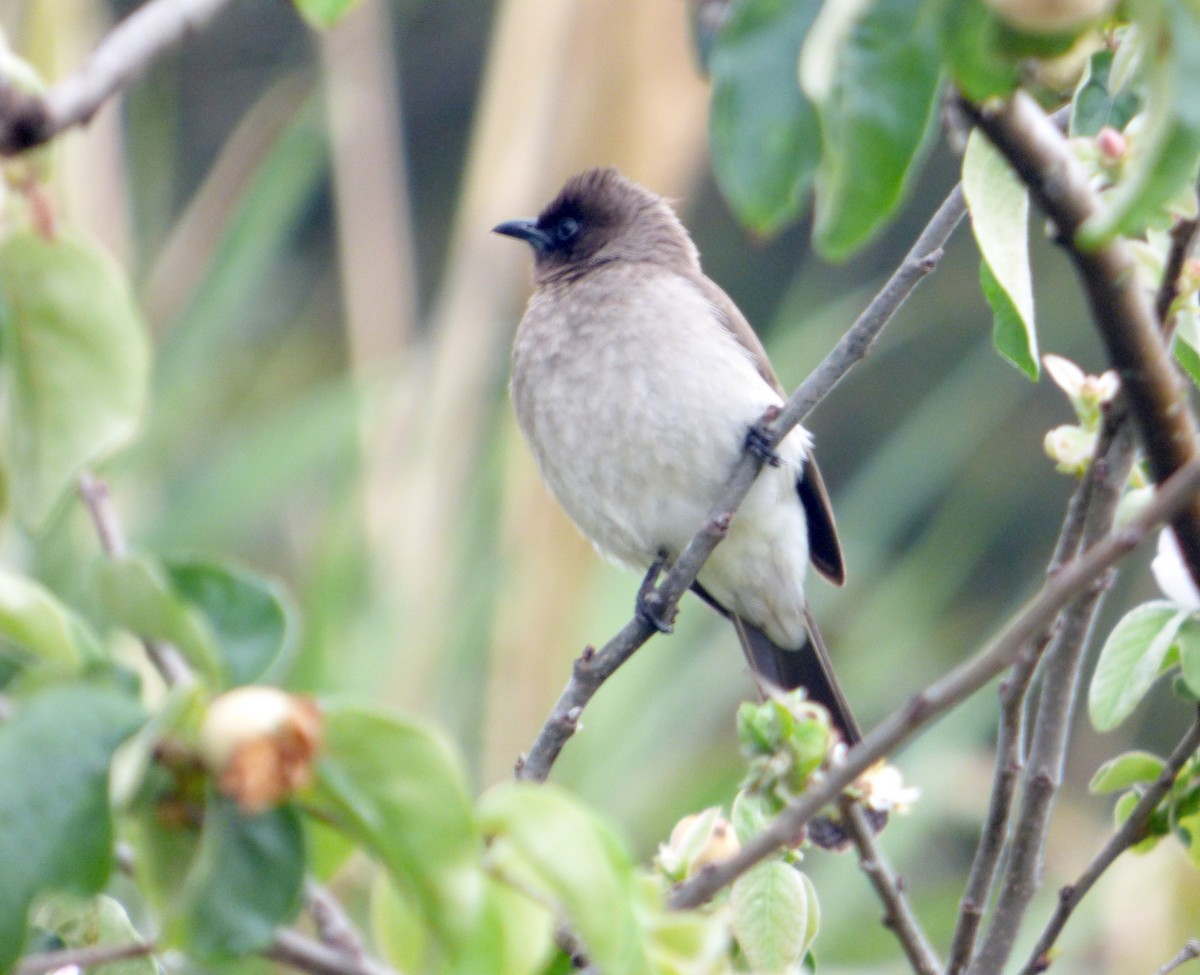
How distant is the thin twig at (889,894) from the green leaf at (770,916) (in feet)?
0.41

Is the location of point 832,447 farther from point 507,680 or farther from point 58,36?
point 58,36

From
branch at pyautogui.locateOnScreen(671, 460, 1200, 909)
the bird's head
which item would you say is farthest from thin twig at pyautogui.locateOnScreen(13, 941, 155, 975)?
the bird's head

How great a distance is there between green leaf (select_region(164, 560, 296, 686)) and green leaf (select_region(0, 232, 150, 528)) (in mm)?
116

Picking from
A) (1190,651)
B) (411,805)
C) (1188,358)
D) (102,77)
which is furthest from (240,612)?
(1188,358)

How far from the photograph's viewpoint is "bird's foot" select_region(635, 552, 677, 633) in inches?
85.5

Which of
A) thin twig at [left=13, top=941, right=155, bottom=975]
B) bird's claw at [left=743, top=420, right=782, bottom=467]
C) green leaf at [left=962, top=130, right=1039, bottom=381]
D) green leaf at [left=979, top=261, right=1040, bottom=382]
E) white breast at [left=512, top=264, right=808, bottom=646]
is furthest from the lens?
white breast at [left=512, top=264, right=808, bottom=646]

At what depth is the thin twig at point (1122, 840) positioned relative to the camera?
1420mm

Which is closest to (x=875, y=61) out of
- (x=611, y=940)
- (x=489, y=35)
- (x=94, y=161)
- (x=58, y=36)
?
(x=611, y=940)

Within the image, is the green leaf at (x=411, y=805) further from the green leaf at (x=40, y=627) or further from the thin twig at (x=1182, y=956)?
the thin twig at (x=1182, y=956)

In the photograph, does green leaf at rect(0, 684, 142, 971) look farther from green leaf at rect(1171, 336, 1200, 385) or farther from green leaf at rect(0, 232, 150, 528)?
green leaf at rect(1171, 336, 1200, 385)

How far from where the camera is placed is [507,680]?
4.50m

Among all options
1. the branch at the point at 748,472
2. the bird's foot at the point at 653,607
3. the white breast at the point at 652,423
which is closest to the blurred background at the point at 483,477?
the white breast at the point at 652,423

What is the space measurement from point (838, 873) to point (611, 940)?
11.8ft

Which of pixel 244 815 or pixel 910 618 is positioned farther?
pixel 910 618
